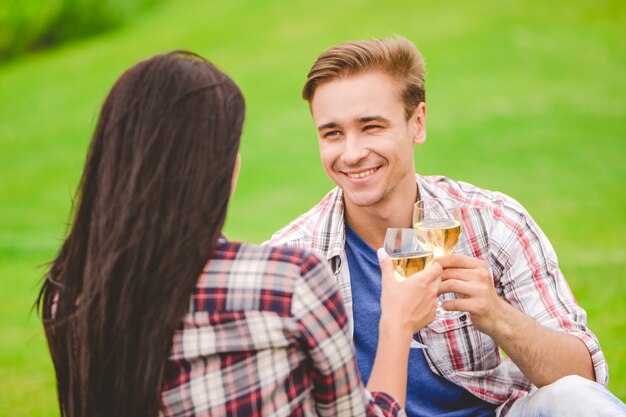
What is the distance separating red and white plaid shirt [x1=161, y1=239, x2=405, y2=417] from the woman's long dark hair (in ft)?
0.20

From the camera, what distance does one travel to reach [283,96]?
2031cm

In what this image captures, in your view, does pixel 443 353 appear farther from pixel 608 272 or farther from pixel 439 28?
pixel 439 28

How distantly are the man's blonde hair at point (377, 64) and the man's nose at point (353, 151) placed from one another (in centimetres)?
30

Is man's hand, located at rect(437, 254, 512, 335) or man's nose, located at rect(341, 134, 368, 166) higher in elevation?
man's nose, located at rect(341, 134, 368, 166)

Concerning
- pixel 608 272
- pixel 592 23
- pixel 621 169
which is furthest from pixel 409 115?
pixel 592 23

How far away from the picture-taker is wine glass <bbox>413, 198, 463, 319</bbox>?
2.88 metres

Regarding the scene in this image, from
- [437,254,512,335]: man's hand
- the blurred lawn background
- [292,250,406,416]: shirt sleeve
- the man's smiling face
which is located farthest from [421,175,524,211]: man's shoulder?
the blurred lawn background

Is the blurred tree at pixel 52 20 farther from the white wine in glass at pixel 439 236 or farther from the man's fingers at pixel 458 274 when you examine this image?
the man's fingers at pixel 458 274

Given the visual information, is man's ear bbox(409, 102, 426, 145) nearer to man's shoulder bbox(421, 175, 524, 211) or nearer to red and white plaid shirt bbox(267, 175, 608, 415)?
man's shoulder bbox(421, 175, 524, 211)

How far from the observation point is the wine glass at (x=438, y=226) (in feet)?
9.45

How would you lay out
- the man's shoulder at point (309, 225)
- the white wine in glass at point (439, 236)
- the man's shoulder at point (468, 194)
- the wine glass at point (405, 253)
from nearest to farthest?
1. the wine glass at point (405, 253)
2. the white wine in glass at point (439, 236)
3. the man's shoulder at point (468, 194)
4. the man's shoulder at point (309, 225)

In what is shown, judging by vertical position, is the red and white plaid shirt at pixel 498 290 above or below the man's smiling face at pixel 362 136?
below

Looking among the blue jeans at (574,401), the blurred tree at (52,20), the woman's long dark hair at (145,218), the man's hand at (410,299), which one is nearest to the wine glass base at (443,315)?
the blue jeans at (574,401)

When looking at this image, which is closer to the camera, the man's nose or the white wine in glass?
the white wine in glass
